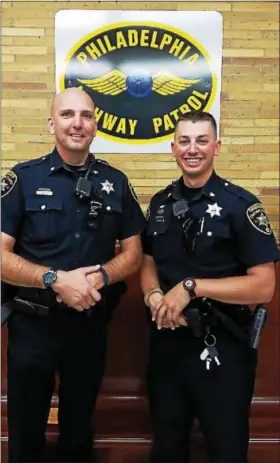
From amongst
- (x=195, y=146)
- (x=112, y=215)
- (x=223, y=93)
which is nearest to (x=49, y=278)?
(x=112, y=215)

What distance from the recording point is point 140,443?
2.65 metres

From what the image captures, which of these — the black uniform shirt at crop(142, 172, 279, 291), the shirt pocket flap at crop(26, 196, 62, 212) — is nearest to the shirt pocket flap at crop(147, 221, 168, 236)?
the black uniform shirt at crop(142, 172, 279, 291)

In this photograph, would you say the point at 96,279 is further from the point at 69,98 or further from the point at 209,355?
the point at 69,98

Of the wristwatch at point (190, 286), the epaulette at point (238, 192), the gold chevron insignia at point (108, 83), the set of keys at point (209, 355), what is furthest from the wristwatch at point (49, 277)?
the gold chevron insignia at point (108, 83)

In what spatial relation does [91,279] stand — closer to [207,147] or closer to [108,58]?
[207,147]

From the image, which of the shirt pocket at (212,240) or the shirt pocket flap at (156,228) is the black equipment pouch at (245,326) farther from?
the shirt pocket flap at (156,228)

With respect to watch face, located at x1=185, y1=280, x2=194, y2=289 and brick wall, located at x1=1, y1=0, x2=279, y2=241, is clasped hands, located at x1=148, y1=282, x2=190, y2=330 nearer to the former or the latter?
watch face, located at x1=185, y1=280, x2=194, y2=289

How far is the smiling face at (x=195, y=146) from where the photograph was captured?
2.02 metres

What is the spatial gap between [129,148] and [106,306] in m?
0.78

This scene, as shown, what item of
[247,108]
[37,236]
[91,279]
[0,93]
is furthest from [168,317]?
[0,93]

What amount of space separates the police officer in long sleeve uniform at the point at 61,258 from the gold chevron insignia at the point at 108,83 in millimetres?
486

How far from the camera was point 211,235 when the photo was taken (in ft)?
6.66

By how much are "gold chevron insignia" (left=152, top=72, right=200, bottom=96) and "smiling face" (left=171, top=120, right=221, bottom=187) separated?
0.59 m

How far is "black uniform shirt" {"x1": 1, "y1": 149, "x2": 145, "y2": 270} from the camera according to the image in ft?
6.90
